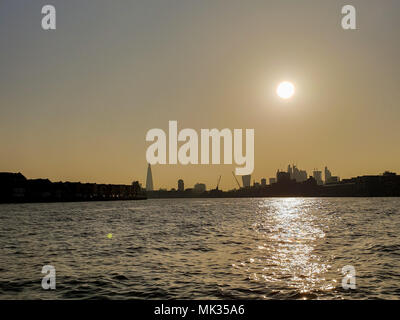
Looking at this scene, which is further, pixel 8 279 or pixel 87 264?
pixel 87 264

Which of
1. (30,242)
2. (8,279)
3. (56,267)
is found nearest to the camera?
(8,279)

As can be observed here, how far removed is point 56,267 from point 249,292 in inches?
560

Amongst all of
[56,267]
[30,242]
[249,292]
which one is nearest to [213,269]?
[249,292]

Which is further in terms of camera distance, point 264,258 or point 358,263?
point 264,258
